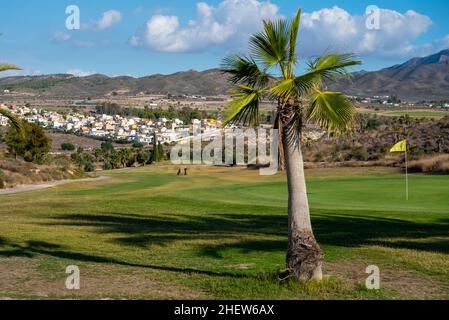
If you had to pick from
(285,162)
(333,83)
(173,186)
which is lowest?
(173,186)

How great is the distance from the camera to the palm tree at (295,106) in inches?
375

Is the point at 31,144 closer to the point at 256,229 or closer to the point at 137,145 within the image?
the point at 256,229

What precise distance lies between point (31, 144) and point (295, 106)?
166 feet

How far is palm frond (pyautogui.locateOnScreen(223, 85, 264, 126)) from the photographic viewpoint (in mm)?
9727

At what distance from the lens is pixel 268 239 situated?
1522 centimetres

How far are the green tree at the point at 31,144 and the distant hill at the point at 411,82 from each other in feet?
334

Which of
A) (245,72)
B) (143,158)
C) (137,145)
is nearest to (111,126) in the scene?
(137,145)

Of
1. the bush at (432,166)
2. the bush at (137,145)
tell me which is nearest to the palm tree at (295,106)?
the bush at (432,166)

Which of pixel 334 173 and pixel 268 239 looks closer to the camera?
pixel 268 239

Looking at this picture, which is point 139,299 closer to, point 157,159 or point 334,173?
point 334,173

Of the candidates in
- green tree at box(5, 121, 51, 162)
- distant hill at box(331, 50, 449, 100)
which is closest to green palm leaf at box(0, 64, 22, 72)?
green tree at box(5, 121, 51, 162)

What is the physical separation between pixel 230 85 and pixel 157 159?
65303mm

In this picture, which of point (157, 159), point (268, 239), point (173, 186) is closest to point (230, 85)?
point (268, 239)
